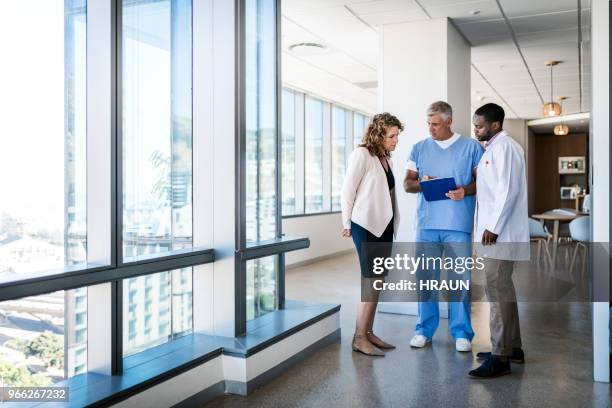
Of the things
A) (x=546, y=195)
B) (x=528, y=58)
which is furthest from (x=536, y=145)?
(x=528, y=58)

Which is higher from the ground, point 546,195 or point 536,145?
point 536,145

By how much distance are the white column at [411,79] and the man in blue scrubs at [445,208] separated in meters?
1.20

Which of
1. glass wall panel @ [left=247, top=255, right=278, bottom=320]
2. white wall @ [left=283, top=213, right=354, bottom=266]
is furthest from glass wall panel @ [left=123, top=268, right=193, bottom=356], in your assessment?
white wall @ [left=283, top=213, right=354, bottom=266]

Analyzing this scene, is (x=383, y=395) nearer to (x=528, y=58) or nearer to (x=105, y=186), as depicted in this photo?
(x=105, y=186)

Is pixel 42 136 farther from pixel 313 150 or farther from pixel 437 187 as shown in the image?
pixel 313 150

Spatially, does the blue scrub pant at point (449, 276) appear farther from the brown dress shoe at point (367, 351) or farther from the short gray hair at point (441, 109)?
the short gray hair at point (441, 109)

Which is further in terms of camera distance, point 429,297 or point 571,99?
point 571,99

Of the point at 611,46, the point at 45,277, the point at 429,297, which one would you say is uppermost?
the point at 611,46

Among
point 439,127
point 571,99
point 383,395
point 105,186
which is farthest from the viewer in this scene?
point 571,99

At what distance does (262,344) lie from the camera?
322cm

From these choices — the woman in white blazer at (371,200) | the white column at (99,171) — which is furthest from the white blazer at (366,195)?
the white column at (99,171)

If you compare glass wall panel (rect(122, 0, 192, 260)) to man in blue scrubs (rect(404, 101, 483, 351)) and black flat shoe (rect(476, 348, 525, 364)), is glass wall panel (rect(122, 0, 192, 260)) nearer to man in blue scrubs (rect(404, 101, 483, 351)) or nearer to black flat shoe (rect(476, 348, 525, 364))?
man in blue scrubs (rect(404, 101, 483, 351))

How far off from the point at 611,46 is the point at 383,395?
2342 mm

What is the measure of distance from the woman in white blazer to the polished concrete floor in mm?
349
